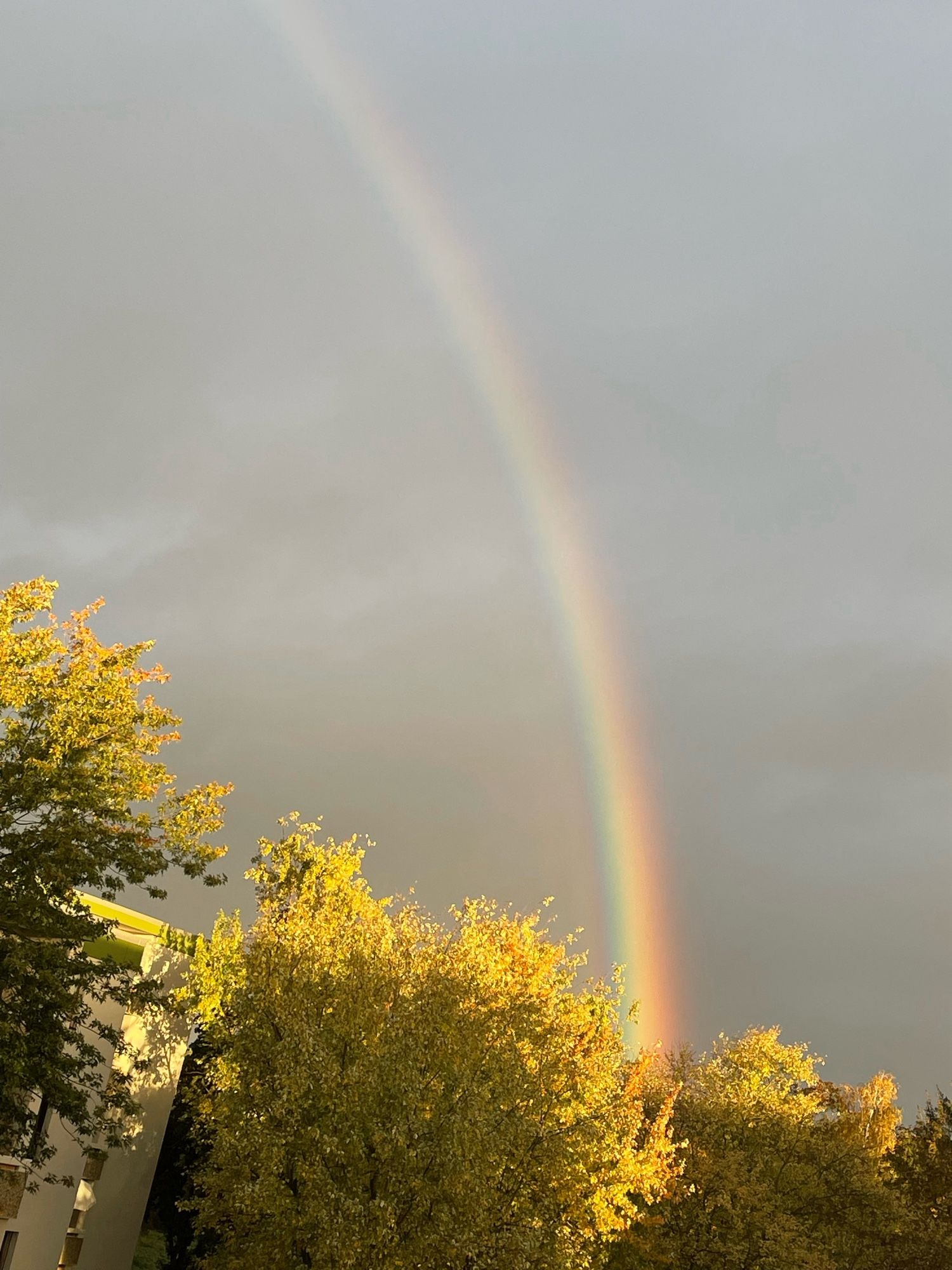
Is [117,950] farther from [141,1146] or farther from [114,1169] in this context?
[114,1169]

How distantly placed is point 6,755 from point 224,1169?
12489 millimetres

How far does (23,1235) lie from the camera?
3606 cm

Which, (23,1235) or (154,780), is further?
(23,1235)

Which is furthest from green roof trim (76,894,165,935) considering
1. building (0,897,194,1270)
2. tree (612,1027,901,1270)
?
tree (612,1027,901,1270)

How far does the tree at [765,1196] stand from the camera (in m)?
38.3

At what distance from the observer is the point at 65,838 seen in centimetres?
2972

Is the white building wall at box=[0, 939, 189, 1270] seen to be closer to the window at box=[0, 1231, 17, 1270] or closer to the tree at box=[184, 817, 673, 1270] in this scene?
the window at box=[0, 1231, 17, 1270]

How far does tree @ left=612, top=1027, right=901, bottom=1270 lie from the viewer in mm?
38344

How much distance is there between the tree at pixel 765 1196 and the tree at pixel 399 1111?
2.99 metres

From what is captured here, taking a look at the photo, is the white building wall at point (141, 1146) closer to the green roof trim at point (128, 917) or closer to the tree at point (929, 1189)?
the green roof trim at point (128, 917)

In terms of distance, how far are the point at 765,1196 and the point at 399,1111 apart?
75.2 ft

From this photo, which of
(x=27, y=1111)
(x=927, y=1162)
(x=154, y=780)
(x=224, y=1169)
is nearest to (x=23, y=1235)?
(x=27, y=1111)

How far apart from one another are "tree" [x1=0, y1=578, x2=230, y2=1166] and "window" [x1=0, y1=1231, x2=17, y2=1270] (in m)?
3.73

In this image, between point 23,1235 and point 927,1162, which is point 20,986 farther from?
point 927,1162
